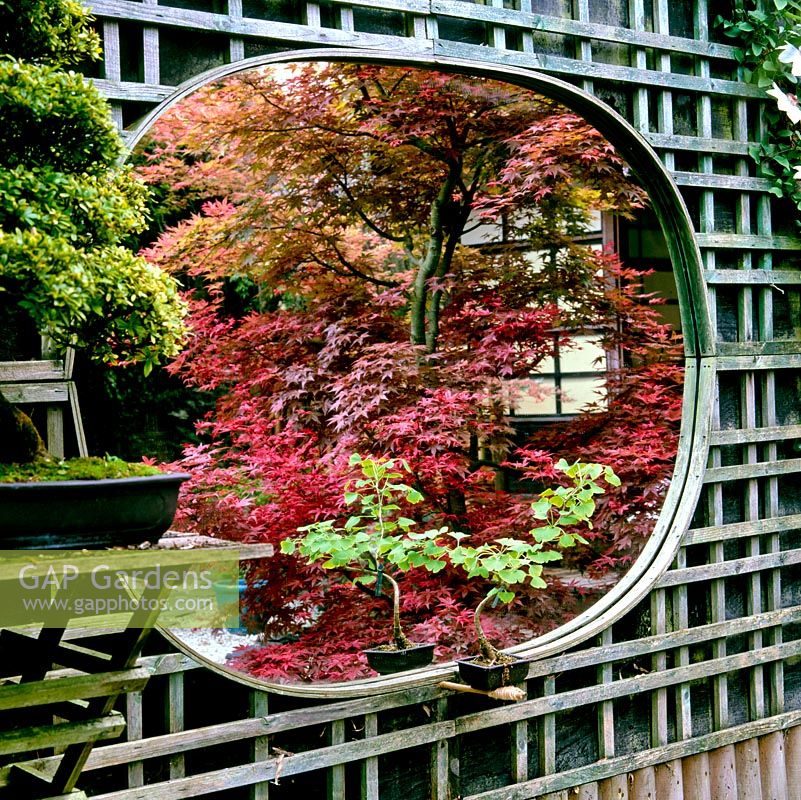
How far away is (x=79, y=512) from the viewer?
1.50m

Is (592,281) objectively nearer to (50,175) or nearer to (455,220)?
(455,220)

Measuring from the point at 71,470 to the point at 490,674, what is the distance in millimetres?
1344

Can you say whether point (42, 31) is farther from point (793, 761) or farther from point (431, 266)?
point (431, 266)

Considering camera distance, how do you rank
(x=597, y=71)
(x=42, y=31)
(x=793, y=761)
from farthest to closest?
(x=793, y=761) → (x=597, y=71) → (x=42, y=31)

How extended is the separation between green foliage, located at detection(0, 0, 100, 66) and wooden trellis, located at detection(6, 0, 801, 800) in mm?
372

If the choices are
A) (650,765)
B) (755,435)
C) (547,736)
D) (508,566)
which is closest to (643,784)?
(650,765)

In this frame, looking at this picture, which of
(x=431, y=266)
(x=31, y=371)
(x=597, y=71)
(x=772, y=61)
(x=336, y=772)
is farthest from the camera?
(x=431, y=266)

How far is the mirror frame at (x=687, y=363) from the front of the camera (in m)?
2.81

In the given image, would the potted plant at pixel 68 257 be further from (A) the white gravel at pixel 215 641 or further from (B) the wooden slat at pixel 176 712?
(A) the white gravel at pixel 215 641

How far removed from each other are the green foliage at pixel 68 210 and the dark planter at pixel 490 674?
1.26 metres

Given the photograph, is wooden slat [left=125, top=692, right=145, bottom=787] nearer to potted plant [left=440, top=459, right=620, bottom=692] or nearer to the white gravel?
potted plant [left=440, top=459, right=620, bottom=692]

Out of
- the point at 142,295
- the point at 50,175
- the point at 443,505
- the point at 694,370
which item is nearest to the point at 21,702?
the point at 142,295

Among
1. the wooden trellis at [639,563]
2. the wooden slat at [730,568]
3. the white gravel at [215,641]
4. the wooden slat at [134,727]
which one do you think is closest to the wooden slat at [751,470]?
the wooden trellis at [639,563]

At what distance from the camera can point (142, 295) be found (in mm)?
1695
